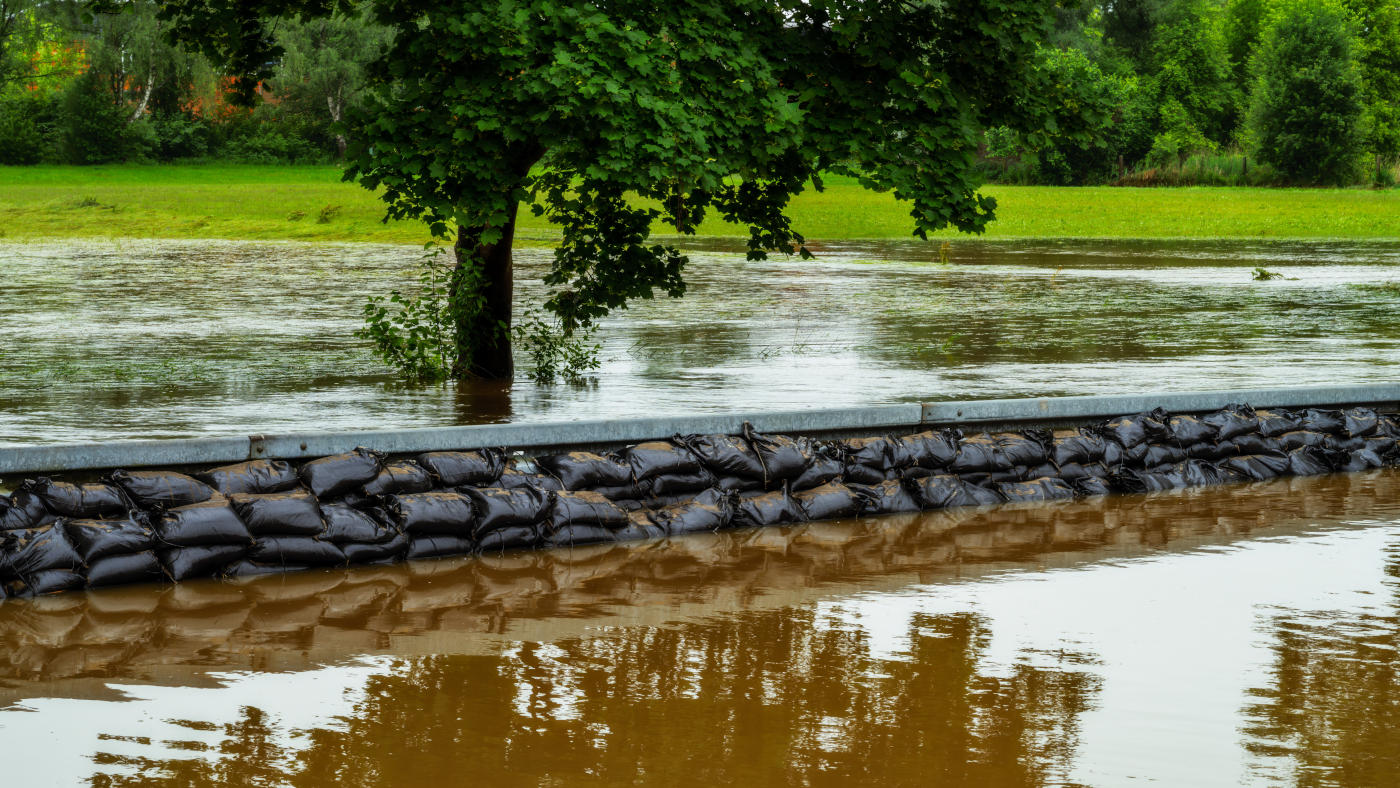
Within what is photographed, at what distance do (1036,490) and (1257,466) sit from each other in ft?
5.94

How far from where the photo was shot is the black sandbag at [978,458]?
9.77m

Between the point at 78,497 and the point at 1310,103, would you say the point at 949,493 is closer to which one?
the point at 78,497

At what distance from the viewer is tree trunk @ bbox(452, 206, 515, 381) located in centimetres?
1280

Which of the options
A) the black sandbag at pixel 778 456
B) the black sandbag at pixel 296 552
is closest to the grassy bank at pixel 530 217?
the black sandbag at pixel 778 456

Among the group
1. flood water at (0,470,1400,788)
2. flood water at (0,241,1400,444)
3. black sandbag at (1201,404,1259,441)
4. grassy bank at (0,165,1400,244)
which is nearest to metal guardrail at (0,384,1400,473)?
black sandbag at (1201,404,1259,441)

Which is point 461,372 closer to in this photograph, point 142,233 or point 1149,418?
point 1149,418

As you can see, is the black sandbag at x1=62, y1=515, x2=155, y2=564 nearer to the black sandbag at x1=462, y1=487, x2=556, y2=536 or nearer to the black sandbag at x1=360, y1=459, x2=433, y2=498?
the black sandbag at x1=360, y1=459, x2=433, y2=498

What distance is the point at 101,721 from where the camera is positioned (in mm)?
5363

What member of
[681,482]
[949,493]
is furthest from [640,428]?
[949,493]

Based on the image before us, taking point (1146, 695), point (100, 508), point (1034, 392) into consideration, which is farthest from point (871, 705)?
point (1034, 392)

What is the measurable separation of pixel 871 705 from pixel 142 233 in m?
38.0

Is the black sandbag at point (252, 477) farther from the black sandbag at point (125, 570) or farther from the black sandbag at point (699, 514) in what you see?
the black sandbag at point (699, 514)

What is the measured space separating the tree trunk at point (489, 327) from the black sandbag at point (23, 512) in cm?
565

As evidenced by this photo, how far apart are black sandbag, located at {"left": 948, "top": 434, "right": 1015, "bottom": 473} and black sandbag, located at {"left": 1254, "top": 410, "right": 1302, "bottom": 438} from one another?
6.94 feet
